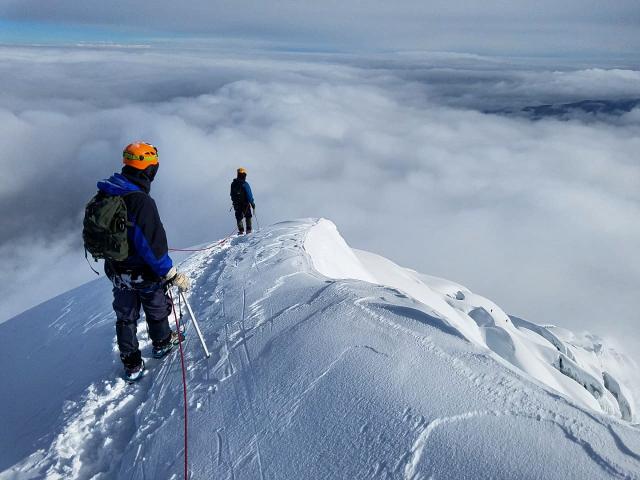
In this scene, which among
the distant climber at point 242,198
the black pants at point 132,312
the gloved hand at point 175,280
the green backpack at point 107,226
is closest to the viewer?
the green backpack at point 107,226

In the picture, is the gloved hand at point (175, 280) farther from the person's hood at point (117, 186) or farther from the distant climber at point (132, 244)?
the person's hood at point (117, 186)

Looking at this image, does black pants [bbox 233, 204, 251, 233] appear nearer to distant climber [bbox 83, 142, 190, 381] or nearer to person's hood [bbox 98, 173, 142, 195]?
distant climber [bbox 83, 142, 190, 381]

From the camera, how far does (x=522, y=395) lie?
3.41 meters

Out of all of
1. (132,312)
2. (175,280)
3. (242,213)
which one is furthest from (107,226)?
(242,213)

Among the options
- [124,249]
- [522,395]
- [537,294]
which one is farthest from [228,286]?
[537,294]

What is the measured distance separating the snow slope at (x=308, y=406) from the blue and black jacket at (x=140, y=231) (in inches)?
51.9

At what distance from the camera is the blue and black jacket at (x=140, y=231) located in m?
3.77

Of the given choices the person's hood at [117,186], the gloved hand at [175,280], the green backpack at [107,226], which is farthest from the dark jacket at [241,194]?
the green backpack at [107,226]

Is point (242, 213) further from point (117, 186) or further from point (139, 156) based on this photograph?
point (117, 186)

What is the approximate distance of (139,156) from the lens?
12.9ft

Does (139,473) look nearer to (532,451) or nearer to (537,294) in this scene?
(532,451)

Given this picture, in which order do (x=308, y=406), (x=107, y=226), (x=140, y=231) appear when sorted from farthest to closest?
(x=140, y=231) < (x=107, y=226) < (x=308, y=406)

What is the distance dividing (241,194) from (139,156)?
10700mm

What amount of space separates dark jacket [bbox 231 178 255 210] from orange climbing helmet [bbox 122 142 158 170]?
34.3 ft
